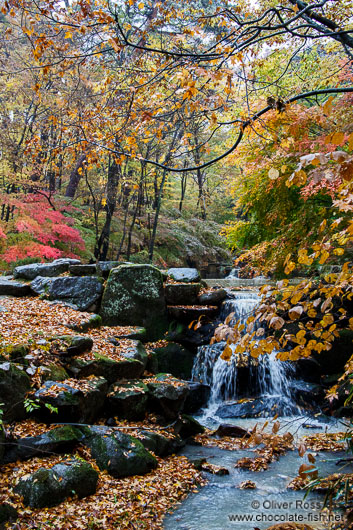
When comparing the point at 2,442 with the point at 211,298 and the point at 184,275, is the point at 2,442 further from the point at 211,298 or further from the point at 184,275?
the point at 184,275

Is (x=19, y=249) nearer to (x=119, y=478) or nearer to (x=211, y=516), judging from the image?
(x=119, y=478)

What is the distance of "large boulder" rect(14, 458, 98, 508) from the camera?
3221 mm

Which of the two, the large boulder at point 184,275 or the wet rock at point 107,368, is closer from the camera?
the wet rock at point 107,368

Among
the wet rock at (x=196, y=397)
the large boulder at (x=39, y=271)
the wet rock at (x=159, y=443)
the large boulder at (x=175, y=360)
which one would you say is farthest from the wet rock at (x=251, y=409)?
the large boulder at (x=39, y=271)

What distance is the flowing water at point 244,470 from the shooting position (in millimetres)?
3777

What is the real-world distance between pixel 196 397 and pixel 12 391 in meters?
4.30

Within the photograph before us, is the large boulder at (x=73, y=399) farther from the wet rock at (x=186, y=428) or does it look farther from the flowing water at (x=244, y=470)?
the flowing water at (x=244, y=470)

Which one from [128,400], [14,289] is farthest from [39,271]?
[128,400]

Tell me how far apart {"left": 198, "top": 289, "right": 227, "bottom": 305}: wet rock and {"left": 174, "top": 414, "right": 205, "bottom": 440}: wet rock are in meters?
3.99

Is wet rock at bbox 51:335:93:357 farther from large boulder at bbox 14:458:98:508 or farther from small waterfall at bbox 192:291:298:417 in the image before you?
small waterfall at bbox 192:291:298:417

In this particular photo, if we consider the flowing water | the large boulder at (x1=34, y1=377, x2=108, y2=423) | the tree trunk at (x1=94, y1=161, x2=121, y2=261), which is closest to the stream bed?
the flowing water

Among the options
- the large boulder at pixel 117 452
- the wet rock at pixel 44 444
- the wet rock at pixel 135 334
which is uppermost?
the wet rock at pixel 135 334

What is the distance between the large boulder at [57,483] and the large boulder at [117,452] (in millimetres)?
408

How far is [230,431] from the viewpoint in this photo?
20.2ft
